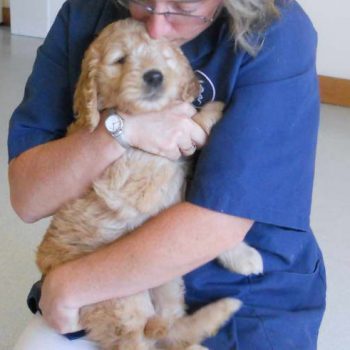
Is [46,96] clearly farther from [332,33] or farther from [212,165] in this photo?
[332,33]

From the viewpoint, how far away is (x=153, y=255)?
3.06 feet

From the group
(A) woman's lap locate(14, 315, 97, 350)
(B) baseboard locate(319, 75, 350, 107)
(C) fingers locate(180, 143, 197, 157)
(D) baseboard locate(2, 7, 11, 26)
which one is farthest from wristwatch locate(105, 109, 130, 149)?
(D) baseboard locate(2, 7, 11, 26)

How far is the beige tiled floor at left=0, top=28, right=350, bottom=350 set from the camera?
170 centimetres

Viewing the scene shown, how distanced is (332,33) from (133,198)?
9.47 feet

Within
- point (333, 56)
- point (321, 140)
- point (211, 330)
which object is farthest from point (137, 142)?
point (333, 56)

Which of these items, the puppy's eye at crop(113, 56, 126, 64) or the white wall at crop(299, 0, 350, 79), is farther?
the white wall at crop(299, 0, 350, 79)

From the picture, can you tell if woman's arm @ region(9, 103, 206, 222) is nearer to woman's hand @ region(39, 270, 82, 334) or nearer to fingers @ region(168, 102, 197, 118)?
fingers @ region(168, 102, 197, 118)

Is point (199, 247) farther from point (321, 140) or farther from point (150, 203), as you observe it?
point (321, 140)

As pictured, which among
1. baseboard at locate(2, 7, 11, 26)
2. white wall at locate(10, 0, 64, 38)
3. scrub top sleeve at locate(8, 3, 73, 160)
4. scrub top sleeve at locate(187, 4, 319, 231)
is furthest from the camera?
baseboard at locate(2, 7, 11, 26)

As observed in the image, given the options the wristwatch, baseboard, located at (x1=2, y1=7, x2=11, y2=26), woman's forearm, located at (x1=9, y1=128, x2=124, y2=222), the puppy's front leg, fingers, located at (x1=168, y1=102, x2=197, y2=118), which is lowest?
baseboard, located at (x1=2, y1=7, x2=11, y2=26)

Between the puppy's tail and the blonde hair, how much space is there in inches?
17.2

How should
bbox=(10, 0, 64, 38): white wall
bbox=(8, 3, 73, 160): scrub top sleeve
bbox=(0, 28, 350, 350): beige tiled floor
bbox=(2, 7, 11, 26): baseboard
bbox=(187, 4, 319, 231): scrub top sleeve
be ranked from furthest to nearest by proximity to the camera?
bbox=(2, 7, 11, 26): baseboard → bbox=(10, 0, 64, 38): white wall → bbox=(0, 28, 350, 350): beige tiled floor → bbox=(8, 3, 73, 160): scrub top sleeve → bbox=(187, 4, 319, 231): scrub top sleeve

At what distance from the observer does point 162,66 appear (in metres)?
1.00

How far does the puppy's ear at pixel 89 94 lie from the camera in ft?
3.29
